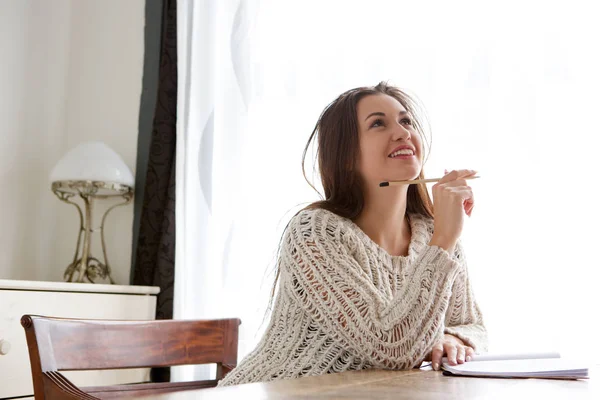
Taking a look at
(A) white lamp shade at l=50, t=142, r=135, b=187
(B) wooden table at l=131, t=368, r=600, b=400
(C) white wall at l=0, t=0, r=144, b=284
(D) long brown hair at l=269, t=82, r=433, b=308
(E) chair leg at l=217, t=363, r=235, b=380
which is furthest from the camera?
(C) white wall at l=0, t=0, r=144, b=284

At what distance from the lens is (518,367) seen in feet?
3.21

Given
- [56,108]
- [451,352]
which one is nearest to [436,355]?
[451,352]

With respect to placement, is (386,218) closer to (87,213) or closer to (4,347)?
(4,347)

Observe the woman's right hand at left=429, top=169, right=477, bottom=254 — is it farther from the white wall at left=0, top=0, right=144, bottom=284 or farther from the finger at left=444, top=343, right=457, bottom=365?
the white wall at left=0, top=0, right=144, bottom=284

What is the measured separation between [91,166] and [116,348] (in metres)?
1.42

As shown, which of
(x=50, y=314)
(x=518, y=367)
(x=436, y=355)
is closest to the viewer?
(x=518, y=367)

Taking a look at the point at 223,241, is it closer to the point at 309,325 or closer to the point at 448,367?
the point at 309,325

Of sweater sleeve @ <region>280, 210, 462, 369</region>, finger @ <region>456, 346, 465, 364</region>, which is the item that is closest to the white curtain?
sweater sleeve @ <region>280, 210, 462, 369</region>

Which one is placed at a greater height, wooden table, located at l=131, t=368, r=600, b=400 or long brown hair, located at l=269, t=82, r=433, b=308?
long brown hair, located at l=269, t=82, r=433, b=308

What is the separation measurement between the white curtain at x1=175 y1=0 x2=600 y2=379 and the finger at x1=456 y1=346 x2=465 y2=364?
2.48 ft

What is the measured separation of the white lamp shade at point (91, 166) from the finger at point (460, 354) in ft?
5.45

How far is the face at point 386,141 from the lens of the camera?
4.71 feet

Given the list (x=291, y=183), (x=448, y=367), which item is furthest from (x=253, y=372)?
(x=291, y=183)

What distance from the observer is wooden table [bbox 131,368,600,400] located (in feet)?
2.19
